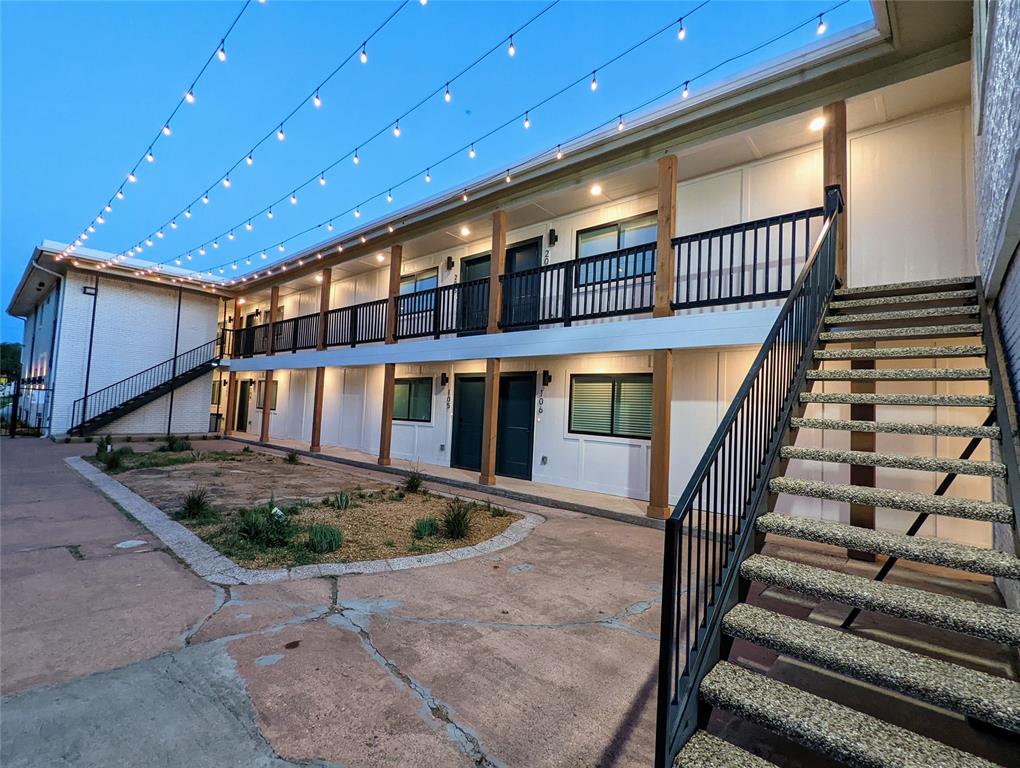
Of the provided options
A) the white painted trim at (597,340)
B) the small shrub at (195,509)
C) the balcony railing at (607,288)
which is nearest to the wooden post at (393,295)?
the balcony railing at (607,288)

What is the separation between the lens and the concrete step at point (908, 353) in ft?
11.3

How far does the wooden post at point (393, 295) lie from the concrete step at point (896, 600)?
951cm

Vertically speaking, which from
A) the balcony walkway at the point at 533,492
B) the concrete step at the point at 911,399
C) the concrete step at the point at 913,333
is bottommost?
the balcony walkway at the point at 533,492

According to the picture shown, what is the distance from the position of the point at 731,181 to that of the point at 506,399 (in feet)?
18.9

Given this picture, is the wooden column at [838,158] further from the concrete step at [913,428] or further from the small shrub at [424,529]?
the small shrub at [424,529]

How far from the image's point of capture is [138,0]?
26.0 feet

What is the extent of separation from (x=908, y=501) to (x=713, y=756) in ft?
5.97

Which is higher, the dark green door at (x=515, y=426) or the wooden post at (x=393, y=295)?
the wooden post at (x=393, y=295)

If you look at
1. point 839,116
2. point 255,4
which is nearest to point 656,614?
point 839,116

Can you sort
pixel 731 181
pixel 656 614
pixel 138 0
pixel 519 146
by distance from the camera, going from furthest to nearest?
pixel 519 146, pixel 138 0, pixel 731 181, pixel 656 614

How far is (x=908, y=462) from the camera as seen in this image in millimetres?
2895

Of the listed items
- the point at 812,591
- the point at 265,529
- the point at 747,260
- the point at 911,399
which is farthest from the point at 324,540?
the point at 747,260

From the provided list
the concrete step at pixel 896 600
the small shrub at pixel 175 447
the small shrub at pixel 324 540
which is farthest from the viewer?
the small shrub at pixel 175 447

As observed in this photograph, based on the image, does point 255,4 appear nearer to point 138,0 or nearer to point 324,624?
point 138,0
